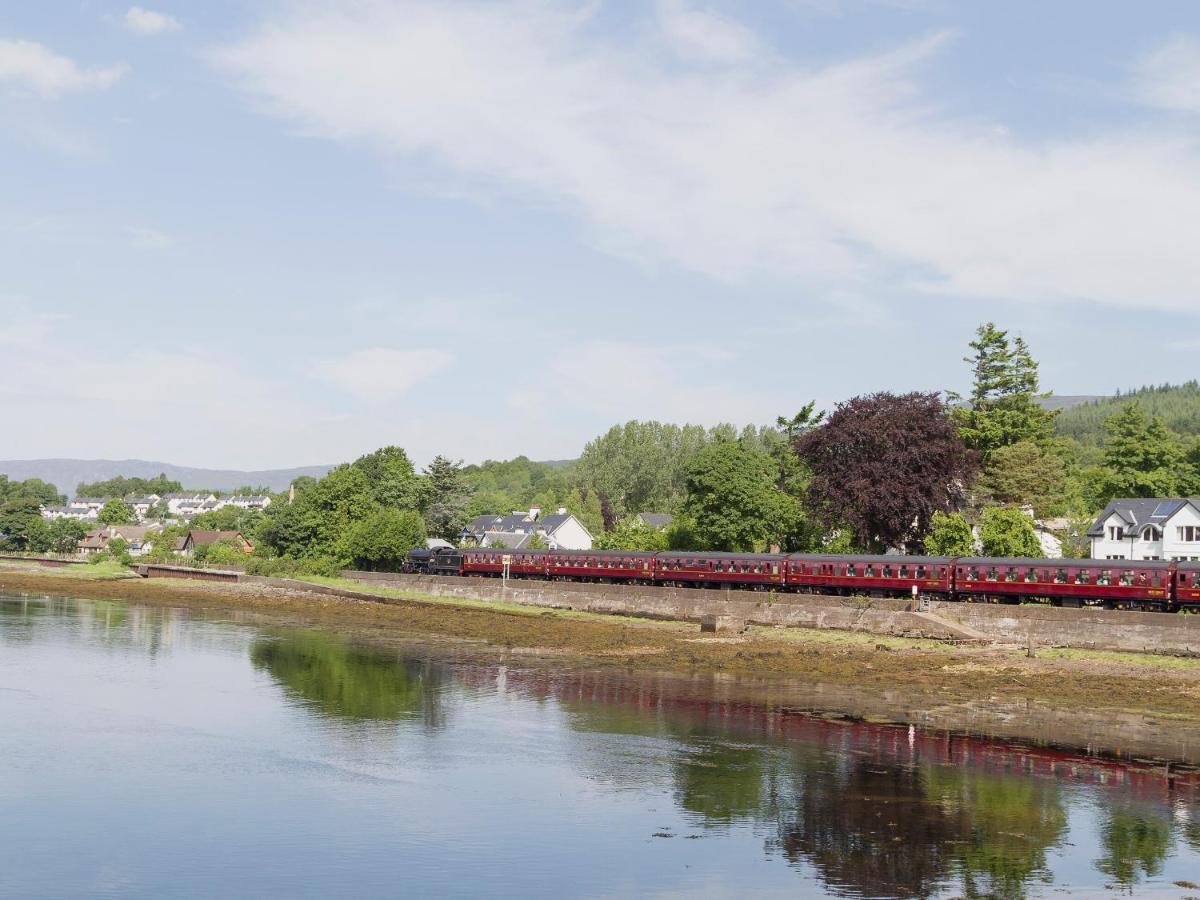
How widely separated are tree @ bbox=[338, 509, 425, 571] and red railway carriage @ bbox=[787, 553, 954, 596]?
4193 cm

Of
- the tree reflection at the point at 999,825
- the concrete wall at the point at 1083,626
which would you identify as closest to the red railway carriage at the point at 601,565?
the concrete wall at the point at 1083,626

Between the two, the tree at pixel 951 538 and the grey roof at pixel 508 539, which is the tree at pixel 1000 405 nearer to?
the tree at pixel 951 538

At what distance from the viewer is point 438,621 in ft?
241

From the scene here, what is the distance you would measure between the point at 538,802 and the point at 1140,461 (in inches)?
3514

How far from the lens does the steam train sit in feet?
184

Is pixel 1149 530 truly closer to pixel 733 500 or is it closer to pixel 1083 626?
pixel 733 500

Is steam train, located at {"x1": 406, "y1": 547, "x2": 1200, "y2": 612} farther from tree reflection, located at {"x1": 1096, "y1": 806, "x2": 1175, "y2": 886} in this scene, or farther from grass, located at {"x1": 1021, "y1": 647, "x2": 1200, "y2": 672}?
tree reflection, located at {"x1": 1096, "y1": 806, "x2": 1175, "y2": 886}

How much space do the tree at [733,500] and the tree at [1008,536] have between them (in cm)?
1534

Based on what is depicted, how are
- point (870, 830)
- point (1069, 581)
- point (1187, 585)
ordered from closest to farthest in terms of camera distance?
point (870, 830) → point (1187, 585) → point (1069, 581)

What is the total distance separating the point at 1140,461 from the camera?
341 ft

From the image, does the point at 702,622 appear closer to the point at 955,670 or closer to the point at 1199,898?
the point at 955,670

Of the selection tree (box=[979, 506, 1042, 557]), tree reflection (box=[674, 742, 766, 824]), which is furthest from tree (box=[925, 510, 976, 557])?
tree reflection (box=[674, 742, 766, 824])

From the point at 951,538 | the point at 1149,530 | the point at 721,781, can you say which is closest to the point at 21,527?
the point at 951,538

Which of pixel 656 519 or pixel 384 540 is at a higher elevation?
pixel 656 519
